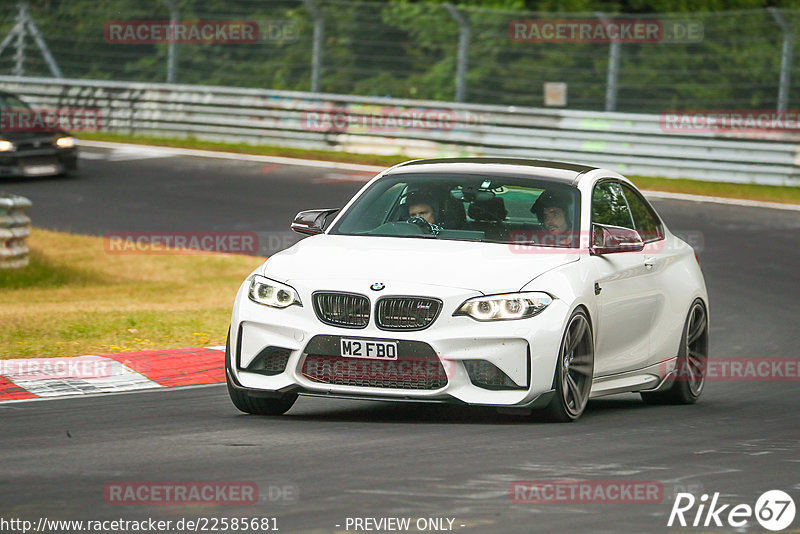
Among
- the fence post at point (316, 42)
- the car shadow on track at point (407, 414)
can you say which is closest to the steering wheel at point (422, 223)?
the car shadow on track at point (407, 414)

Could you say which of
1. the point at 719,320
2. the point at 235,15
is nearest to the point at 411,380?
the point at 719,320

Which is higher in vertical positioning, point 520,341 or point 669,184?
point 520,341

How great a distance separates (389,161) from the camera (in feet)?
88.1

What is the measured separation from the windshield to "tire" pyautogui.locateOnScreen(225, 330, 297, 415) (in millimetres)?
1155

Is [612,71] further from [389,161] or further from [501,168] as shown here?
[501,168]

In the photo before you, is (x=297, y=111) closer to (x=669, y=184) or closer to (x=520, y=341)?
(x=669, y=184)

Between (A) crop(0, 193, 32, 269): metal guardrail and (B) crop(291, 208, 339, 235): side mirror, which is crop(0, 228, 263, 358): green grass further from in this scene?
(B) crop(291, 208, 339, 235): side mirror

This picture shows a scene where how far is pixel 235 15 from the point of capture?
1208 inches

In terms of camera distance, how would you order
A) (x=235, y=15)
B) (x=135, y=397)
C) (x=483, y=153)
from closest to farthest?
1. (x=135, y=397)
2. (x=483, y=153)
3. (x=235, y=15)

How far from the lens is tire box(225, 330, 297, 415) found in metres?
8.60

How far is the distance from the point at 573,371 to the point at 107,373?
3388 mm

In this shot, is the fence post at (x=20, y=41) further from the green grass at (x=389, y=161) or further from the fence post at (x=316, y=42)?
the fence post at (x=316, y=42)

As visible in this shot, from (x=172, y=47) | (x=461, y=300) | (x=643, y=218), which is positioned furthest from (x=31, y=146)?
(x=461, y=300)

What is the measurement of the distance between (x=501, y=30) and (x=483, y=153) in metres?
2.34
